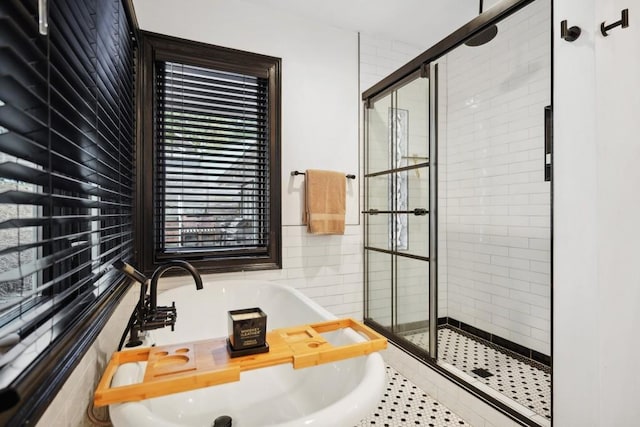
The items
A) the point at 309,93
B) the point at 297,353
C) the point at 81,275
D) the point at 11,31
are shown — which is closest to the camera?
the point at 11,31

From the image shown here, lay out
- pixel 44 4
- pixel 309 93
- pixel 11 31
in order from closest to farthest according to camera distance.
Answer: pixel 11 31, pixel 44 4, pixel 309 93

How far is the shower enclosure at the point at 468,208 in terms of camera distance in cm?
233

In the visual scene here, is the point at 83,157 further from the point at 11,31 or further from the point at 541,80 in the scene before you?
the point at 541,80

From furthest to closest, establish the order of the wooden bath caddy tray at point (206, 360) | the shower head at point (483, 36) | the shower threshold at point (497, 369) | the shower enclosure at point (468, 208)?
the shower enclosure at point (468, 208) < the shower head at point (483, 36) < the shower threshold at point (497, 369) < the wooden bath caddy tray at point (206, 360)

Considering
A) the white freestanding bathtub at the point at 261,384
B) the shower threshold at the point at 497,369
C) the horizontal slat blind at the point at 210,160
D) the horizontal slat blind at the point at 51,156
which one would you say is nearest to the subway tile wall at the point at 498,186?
the shower threshold at the point at 497,369

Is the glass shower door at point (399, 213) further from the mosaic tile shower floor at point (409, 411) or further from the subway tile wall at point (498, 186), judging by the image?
the mosaic tile shower floor at point (409, 411)

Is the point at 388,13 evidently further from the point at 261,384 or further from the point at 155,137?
the point at 261,384

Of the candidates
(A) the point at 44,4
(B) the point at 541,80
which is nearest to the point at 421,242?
(B) the point at 541,80

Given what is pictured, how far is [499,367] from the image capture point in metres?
2.46

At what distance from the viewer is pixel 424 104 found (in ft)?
7.87

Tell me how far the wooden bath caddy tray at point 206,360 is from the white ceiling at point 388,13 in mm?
2500

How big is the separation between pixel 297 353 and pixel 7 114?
100 centimetres

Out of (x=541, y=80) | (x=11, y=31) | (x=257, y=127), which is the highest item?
(x=541, y=80)

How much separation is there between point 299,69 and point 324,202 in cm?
115
